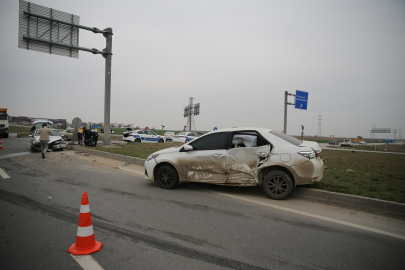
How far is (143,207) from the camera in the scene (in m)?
4.61

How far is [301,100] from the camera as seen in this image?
69.4 ft

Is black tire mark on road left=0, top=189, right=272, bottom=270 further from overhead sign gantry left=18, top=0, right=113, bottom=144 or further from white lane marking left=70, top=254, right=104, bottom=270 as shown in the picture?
overhead sign gantry left=18, top=0, right=113, bottom=144

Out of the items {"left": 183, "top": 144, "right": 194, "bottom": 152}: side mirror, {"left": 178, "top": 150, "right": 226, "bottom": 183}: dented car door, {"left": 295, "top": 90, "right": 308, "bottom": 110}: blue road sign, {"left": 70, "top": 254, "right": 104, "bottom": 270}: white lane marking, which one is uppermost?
{"left": 295, "top": 90, "right": 308, "bottom": 110}: blue road sign

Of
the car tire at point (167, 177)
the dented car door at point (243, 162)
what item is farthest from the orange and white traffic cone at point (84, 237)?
the dented car door at point (243, 162)

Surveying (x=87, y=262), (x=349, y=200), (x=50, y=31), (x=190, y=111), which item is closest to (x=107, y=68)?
(x=50, y=31)

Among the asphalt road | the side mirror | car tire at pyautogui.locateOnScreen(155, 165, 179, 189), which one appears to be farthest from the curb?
car tire at pyautogui.locateOnScreen(155, 165, 179, 189)

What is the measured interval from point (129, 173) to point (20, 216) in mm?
4207

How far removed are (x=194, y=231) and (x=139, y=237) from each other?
0.81 m

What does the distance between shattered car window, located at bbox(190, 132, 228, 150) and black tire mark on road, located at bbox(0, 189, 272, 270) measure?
9.38 ft

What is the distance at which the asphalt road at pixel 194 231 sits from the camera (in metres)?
2.78

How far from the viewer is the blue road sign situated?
68.5 ft

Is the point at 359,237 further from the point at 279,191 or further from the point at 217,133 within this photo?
the point at 217,133

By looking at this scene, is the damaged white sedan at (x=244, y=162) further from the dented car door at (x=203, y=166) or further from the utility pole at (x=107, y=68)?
the utility pole at (x=107, y=68)

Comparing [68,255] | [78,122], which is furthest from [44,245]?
[78,122]
